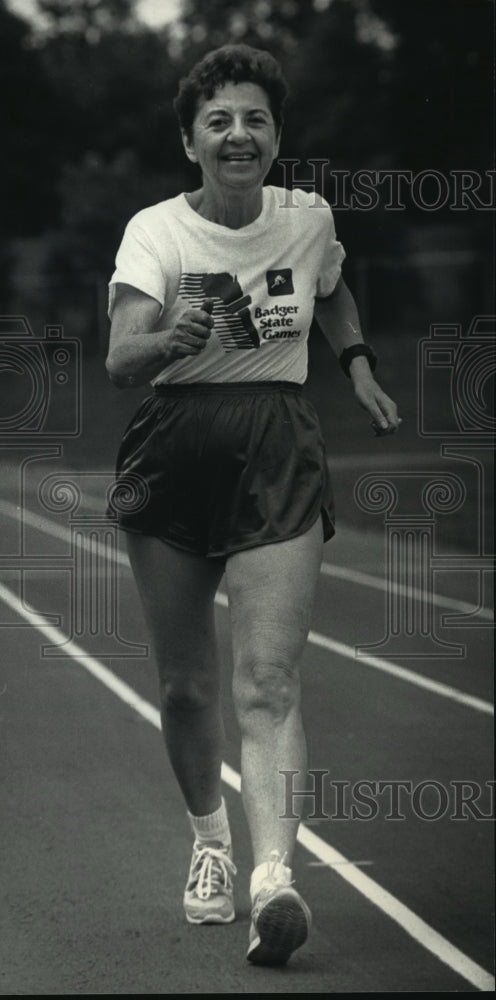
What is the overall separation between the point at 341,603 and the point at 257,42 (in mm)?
3327

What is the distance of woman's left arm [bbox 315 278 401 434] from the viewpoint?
3.01 m

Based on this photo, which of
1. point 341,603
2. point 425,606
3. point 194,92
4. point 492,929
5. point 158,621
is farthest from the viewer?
point 492,929

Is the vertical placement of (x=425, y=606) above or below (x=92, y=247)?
below

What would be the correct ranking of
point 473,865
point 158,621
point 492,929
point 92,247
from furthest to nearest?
point 473,865
point 492,929
point 92,247
point 158,621

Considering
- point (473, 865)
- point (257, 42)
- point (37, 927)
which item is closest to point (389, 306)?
point (37, 927)

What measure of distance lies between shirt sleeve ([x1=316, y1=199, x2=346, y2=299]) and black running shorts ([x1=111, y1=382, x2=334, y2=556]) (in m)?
0.16

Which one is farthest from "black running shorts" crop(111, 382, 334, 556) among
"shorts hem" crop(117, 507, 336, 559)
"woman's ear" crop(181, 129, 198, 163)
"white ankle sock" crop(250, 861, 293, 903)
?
"white ankle sock" crop(250, 861, 293, 903)

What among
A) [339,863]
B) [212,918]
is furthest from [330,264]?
[339,863]

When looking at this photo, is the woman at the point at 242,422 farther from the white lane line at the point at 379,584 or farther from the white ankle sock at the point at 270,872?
the white lane line at the point at 379,584

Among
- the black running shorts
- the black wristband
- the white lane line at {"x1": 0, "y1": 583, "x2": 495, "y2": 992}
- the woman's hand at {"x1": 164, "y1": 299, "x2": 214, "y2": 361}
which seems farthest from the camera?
the white lane line at {"x1": 0, "y1": 583, "x2": 495, "y2": 992}

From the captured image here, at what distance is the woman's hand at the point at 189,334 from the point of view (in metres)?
2.68

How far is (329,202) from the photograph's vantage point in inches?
120

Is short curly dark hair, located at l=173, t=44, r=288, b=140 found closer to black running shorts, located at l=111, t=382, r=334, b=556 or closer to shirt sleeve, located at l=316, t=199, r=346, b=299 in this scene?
shirt sleeve, located at l=316, t=199, r=346, b=299

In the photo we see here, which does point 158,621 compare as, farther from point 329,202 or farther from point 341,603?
point 341,603
